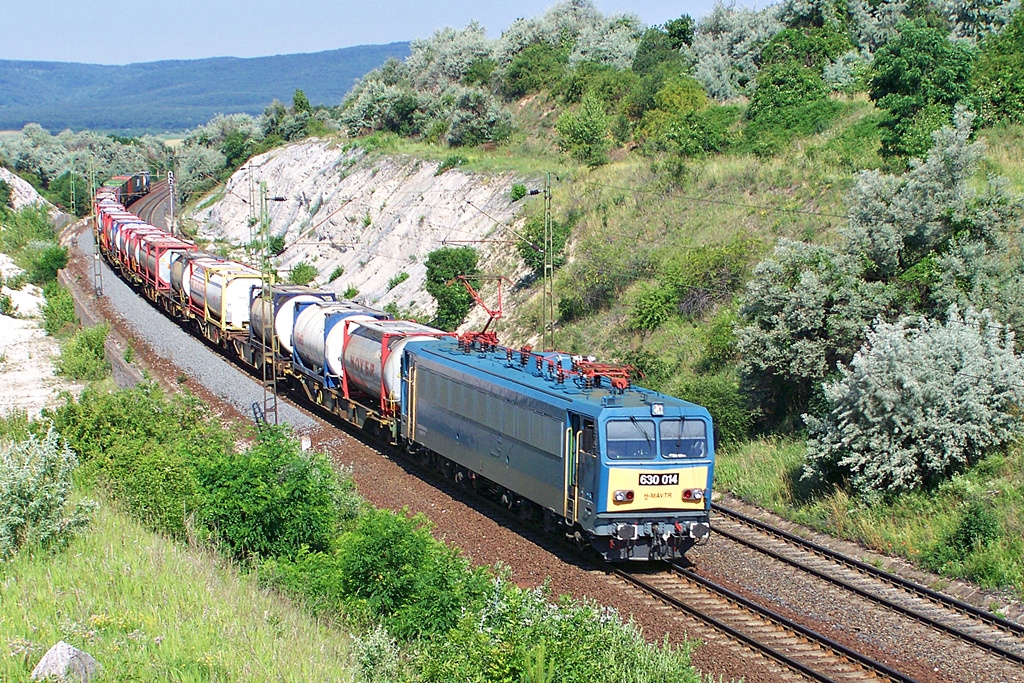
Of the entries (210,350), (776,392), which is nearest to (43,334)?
(210,350)

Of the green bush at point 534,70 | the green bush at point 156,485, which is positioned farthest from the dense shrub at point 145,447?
the green bush at point 534,70

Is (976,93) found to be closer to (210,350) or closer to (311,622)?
(210,350)

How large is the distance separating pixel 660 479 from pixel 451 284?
24251 millimetres

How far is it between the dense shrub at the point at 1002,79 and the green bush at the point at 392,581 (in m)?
29.0

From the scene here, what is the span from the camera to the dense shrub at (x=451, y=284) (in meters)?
38.6

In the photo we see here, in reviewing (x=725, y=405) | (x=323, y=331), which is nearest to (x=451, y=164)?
(x=323, y=331)

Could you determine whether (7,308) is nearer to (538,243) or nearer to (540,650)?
(538,243)

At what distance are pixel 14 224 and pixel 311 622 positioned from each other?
70.9 metres

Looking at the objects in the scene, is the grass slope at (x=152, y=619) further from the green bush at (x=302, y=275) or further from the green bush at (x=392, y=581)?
Answer: the green bush at (x=302, y=275)

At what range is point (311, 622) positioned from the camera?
40.6ft

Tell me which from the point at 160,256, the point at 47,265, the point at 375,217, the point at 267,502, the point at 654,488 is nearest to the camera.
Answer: the point at 654,488

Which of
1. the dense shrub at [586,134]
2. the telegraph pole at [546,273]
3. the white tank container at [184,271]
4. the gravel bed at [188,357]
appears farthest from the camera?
the dense shrub at [586,134]

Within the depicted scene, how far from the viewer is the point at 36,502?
12.8 meters

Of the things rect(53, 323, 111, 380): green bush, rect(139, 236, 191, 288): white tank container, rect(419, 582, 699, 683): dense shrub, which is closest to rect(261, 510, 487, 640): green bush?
rect(419, 582, 699, 683): dense shrub
